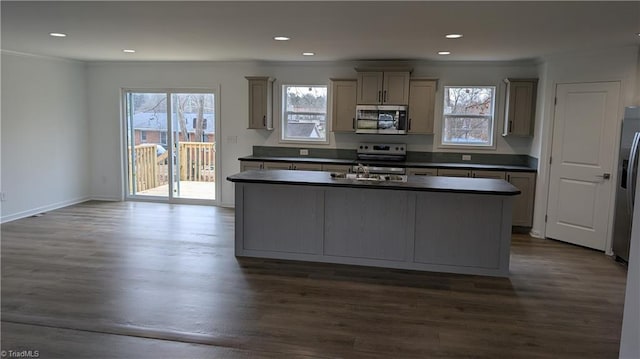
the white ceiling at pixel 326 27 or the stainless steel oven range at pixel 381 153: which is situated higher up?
the white ceiling at pixel 326 27

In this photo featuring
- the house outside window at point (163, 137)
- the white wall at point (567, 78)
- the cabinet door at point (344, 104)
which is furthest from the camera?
the house outside window at point (163, 137)

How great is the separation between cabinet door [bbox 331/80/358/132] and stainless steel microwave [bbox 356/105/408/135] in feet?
0.46

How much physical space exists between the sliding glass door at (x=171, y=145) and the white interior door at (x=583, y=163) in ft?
16.5

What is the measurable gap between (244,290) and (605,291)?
3.11 meters

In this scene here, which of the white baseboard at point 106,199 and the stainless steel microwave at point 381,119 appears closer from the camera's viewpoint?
the stainless steel microwave at point 381,119

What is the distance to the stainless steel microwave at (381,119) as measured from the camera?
662cm

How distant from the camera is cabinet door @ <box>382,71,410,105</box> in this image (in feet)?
21.4

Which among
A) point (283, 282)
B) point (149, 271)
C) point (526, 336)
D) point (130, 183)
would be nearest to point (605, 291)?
point (526, 336)

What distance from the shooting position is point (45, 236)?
18.1ft

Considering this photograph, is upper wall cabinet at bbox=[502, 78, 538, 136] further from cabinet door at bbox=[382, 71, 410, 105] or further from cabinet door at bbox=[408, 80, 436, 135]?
cabinet door at bbox=[382, 71, 410, 105]

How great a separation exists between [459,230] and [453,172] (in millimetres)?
2042

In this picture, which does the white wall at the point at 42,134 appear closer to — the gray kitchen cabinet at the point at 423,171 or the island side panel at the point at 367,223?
the island side panel at the point at 367,223

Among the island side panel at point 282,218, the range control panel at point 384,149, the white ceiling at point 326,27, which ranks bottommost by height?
the island side panel at point 282,218

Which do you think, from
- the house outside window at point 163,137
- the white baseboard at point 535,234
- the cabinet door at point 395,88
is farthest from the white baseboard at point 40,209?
the white baseboard at point 535,234
